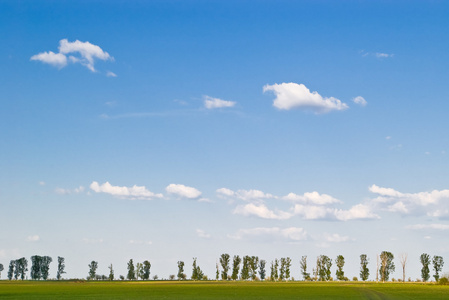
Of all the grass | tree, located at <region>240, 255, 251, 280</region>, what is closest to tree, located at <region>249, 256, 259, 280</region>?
tree, located at <region>240, 255, 251, 280</region>

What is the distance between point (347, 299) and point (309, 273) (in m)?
140

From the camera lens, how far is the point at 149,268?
198875 millimetres

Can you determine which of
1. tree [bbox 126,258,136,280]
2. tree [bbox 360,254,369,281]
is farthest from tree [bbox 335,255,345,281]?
tree [bbox 126,258,136,280]

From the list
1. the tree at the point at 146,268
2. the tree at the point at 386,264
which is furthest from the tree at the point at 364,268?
the tree at the point at 146,268

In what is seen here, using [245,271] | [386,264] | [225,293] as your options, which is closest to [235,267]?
[245,271]

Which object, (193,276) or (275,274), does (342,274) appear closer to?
(275,274)

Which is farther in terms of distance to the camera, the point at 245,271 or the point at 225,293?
the point at 245,271

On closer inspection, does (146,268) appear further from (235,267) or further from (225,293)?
(225,293)

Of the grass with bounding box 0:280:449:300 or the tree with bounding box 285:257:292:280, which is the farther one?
the tree with bounding box 285:257:292:280

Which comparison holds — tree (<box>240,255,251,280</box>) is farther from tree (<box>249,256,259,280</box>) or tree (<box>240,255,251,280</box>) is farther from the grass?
the grass

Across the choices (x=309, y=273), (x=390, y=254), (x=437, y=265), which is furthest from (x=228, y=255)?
(x=437, y=265)

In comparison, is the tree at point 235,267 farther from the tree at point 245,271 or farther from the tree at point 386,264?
the tree at point 386,264

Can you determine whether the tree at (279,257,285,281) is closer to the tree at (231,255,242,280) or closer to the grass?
the tree at (231,255,242,280)

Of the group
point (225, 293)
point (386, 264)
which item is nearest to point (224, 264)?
point (386, 264)
